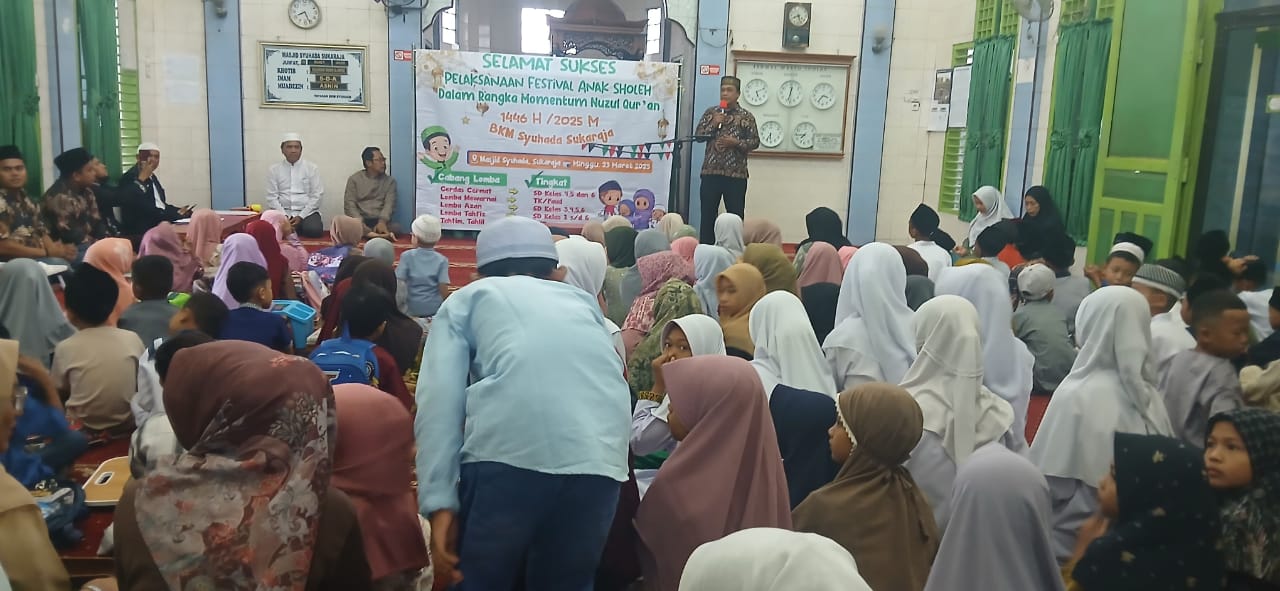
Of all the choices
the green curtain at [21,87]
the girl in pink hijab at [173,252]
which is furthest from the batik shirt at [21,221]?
the green curtain at [21,87]

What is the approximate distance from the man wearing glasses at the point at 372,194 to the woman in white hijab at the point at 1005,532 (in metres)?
6.74

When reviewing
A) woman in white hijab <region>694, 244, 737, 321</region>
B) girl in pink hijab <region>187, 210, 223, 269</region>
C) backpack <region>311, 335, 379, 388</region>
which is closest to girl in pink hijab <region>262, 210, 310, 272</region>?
girl in pink hijab <region>187, 210, 223, 269</region>

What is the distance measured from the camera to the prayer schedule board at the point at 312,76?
7.97m

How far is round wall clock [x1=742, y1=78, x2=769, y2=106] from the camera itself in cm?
826

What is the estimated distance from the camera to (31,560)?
161 cm

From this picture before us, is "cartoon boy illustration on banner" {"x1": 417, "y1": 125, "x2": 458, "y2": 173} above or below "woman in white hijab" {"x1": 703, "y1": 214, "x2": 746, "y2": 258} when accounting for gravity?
above

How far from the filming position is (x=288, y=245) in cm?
558

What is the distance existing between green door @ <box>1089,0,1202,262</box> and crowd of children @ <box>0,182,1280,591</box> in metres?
1.97

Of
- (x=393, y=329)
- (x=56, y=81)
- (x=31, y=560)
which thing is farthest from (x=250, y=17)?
(x=31, y=560)

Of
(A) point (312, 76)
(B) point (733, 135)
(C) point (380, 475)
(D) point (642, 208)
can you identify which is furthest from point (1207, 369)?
(A) point (312, 76)

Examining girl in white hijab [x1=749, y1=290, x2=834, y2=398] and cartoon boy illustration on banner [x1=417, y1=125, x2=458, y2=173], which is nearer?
girl in white hijab [x1=749, y1=290, x2=834, y2=398]

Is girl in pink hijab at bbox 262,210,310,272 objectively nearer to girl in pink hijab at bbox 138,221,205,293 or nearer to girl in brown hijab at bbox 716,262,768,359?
girl in pink hijab at bbox 138,221,205,293

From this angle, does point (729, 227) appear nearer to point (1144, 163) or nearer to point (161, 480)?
point (1144, 163)

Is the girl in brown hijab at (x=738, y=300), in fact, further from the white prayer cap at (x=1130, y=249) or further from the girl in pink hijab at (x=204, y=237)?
the girl in pink hijab at (x=204, y=237)
